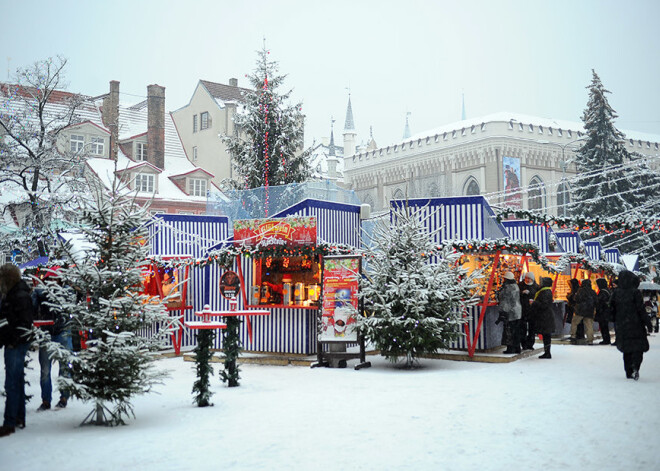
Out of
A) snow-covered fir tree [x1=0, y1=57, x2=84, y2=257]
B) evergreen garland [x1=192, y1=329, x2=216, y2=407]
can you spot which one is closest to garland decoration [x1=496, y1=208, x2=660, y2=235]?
evergreen garland [x1=192, y1=329, x2=216, y2=407]

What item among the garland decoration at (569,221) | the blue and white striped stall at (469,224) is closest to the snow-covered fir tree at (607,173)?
the garland decoration at (569,221)

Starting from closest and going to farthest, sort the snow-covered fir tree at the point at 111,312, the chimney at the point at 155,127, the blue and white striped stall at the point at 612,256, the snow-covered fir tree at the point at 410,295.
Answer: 1. the snow-covered fir tree at the point at 111,312
2. the snow-covered fir tree at the point at 410,295
3. the blue and white striped stall at the point at 612,256
4. the chimney at the point at 155,127

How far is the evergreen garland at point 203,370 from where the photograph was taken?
859 centimetres

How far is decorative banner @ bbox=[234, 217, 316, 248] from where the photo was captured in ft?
43.6

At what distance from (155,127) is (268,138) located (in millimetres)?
16473

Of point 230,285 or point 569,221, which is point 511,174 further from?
point 230,285

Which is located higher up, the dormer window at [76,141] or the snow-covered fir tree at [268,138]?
the dormer window at [76,141]

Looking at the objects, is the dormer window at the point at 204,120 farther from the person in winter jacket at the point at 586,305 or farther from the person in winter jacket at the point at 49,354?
the person in winter jacket at the point at 49,354

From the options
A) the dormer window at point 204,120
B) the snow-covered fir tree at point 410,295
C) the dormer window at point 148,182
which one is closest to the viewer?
the snow-covered fir tree at point 410,295

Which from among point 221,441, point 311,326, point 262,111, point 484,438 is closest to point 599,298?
point 311,326

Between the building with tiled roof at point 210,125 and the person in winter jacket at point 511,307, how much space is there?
31.2 metres

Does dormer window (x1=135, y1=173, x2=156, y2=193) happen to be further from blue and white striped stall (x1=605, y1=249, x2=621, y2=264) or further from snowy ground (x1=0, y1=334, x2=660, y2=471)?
snowy ground (x1=0, y1=334, x2=660, y2=471)

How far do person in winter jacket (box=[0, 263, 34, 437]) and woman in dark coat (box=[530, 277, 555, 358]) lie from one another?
994 centimetres

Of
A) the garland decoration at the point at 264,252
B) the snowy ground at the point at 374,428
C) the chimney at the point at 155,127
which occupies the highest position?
the chimney at the point at 155,127
